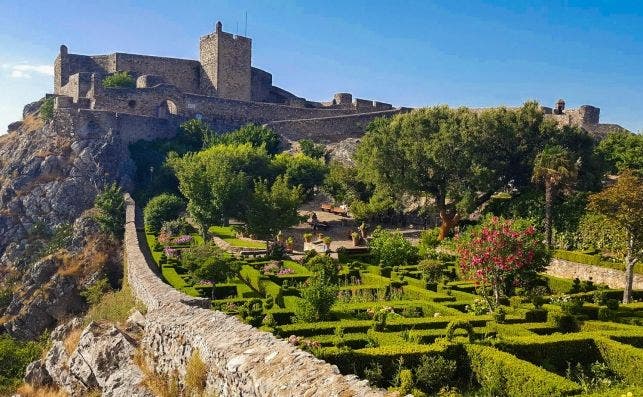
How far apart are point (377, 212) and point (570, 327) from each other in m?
23.9

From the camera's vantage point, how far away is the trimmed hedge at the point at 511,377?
31.8 ft

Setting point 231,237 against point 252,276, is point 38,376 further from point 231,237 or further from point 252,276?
point 231,237

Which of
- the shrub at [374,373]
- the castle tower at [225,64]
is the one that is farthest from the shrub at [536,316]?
the castle tower at [225,64]

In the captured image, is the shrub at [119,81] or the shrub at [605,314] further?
the shrub at [119,81]

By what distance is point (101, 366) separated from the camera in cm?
1077

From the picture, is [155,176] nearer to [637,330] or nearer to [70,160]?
[70,160]

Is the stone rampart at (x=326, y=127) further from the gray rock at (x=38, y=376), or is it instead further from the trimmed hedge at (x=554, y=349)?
the trimmed hedge at (x=554, y=349)

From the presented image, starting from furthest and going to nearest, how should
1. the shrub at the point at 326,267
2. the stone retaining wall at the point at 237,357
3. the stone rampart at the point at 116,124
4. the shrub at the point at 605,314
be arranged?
the stone rampart at the point at 116,124 → the shrub at the point at 326,267 → the shrub at the point at 605,314 → the stone retaining wall at the point at 237,357

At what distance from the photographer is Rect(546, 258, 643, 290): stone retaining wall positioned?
22.6m

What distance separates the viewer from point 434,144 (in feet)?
118

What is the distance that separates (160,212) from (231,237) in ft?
16.9

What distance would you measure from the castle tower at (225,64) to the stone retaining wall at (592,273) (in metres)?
37.7

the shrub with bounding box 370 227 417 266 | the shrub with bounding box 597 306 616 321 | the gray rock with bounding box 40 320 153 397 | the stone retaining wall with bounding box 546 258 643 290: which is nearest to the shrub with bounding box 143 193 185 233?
the shrub with bounding box 370 227 417 266

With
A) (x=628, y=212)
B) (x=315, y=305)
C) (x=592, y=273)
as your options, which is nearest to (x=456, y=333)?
(x=315, y=305)
